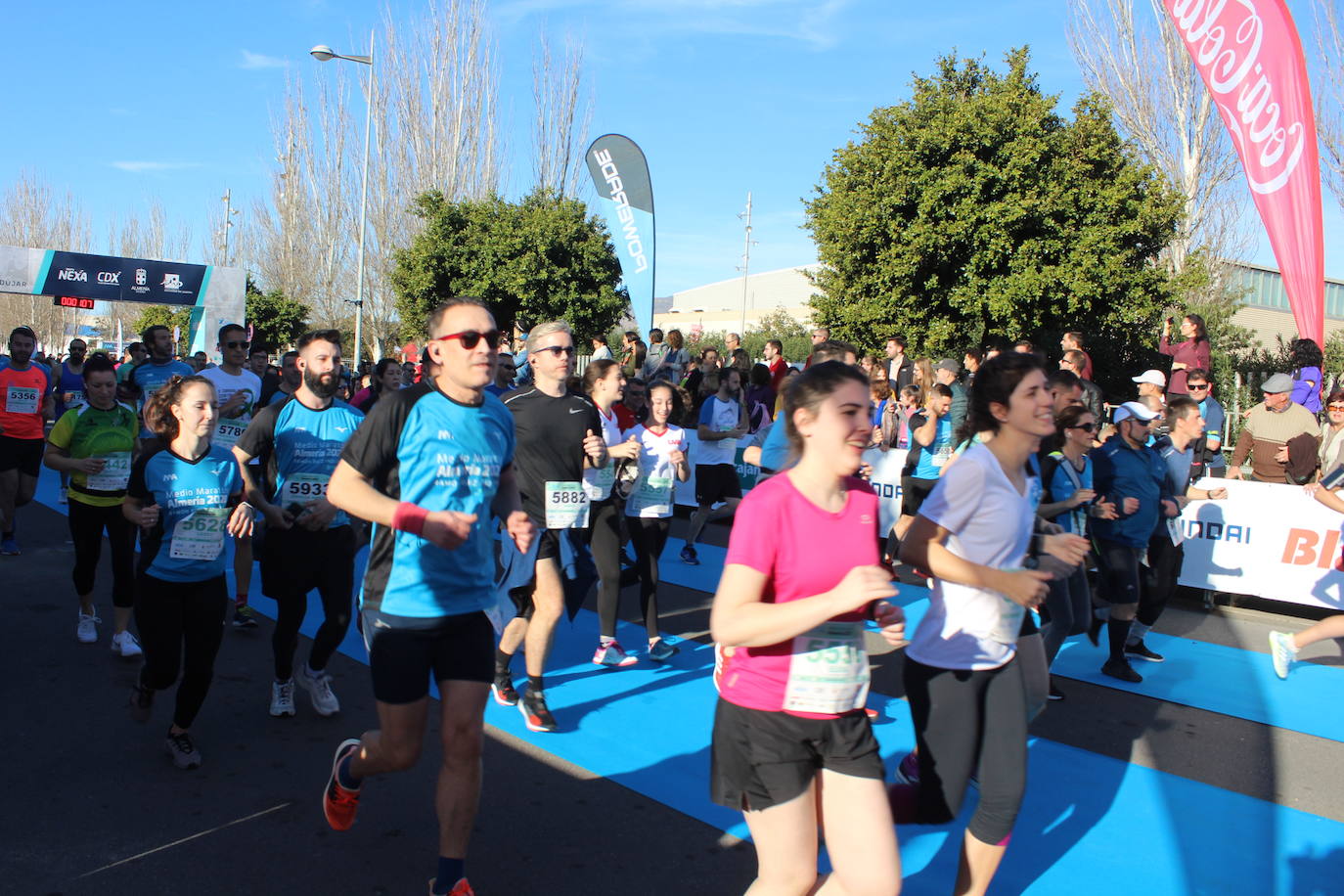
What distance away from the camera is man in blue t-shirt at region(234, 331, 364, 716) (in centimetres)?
499

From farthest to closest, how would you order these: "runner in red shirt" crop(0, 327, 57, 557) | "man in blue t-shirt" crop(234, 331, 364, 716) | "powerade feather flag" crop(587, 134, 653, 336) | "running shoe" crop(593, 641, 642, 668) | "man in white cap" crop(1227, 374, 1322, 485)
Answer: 1. "powerade feather flag" crop(587, 134, 653, 336)
2. "man in white cap" crop(1227, 374, 1322, 485)
3. "runner in red shirt" crop(0, 327, 57, 557)
4. "running shoe" crop(593, 641, 642, 668)
5. "man in blue t-shirt" crop(234, 331, 364, 716)

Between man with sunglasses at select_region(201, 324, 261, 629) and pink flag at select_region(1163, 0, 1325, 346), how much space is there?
9270 millimetres

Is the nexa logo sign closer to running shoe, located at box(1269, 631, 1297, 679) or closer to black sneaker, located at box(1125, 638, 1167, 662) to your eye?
black sneaker, located at box(1125, 638, 1167, 662)

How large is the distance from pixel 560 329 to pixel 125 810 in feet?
9.30

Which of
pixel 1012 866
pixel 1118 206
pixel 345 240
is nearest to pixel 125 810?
pixel 1012 866

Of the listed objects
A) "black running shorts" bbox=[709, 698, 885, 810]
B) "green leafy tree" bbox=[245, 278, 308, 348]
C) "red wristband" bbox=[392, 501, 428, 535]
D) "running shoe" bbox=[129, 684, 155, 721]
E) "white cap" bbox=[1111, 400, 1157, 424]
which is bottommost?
"running shoe" bbox=[129, 684, 155, 721]

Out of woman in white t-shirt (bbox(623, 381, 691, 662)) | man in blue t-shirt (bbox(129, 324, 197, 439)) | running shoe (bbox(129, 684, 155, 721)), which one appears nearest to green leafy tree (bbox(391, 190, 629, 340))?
man in blue t-shirt (bbox(129, 324, 197, 439))

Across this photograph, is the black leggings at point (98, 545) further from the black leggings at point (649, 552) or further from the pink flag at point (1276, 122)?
the pink flag at point (1276, 122)

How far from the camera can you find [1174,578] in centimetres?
671

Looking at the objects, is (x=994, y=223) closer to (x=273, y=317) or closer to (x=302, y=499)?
(x=302, y=499)

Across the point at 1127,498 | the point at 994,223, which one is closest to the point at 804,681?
the point at 1127,498

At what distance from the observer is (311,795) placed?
4.29 m

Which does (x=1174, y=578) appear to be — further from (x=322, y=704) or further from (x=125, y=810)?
(x=125, y=810)

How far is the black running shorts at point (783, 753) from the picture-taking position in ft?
8.46
